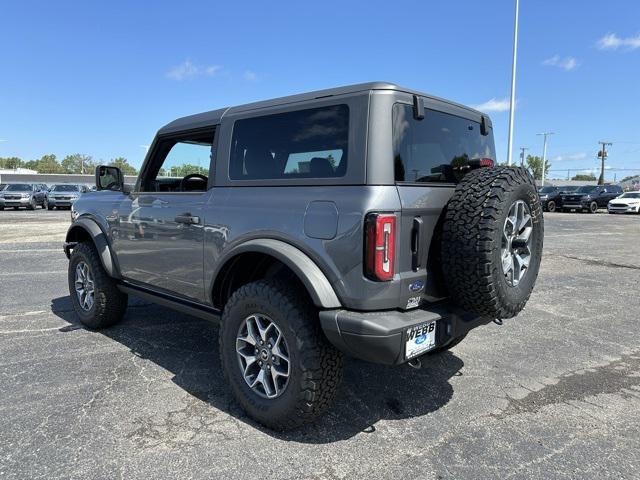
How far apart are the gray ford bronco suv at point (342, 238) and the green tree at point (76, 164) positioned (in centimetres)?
13167

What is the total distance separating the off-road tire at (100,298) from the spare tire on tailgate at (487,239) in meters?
3.35

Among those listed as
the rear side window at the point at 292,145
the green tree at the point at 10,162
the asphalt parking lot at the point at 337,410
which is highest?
the green tree at the point at 10,162

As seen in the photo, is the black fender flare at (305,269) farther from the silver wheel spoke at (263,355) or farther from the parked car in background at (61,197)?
the parked car in background at (61,197)

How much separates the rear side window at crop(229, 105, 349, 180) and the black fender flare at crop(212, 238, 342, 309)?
0.47 metres

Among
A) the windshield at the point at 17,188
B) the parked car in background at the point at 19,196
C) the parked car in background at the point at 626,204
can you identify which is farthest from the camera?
the parked car in background at the point at 626,204

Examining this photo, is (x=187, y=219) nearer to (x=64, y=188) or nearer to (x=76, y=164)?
(x=64, y=188)

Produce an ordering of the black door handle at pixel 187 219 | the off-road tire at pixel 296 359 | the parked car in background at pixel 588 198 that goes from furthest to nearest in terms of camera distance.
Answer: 1. the parked car in background at pixel 588 198
2. the black door handle at pixel 187 219
3. the off-road tire at pixel 296 359

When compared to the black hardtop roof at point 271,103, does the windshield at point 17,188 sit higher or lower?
lower

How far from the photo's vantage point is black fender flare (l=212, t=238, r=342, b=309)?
2.54m

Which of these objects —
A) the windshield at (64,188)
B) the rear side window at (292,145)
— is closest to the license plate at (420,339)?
the rear side window at (292,145)

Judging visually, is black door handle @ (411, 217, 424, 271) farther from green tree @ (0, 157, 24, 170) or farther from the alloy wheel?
green tree @ (0, 157, 24, 170)

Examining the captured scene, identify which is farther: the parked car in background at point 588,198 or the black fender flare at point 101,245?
the parked car in background at point 588,198

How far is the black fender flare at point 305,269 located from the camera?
2541 mm

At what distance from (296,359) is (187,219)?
4.81 feet
